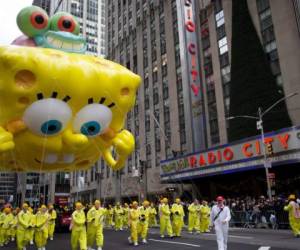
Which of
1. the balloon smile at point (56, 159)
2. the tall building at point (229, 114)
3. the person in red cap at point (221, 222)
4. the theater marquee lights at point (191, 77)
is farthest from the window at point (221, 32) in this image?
the balloon smile at point (56, 159)

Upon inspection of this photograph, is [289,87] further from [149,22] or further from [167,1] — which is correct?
[149,22]

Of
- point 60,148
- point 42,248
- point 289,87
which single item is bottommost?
point 42,248

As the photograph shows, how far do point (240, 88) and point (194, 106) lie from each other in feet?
22.6

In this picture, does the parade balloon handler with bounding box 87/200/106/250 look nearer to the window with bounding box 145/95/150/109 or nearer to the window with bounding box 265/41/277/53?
the window with bounding box 265/41/277/53

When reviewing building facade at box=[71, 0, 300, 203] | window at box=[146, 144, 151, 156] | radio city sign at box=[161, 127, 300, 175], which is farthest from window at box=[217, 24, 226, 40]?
window at box=[146, 144, 151, 156]

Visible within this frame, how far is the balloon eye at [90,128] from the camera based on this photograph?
951cm

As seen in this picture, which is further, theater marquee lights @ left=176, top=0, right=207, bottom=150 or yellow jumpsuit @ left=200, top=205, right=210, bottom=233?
theater marquee lights @ left=176, top=0, right=207, bottom=150

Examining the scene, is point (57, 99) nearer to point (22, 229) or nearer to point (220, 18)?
point (22, 229)

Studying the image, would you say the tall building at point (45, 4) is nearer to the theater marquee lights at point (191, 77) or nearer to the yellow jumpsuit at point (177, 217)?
the theater marquee lights at point (191, 77)

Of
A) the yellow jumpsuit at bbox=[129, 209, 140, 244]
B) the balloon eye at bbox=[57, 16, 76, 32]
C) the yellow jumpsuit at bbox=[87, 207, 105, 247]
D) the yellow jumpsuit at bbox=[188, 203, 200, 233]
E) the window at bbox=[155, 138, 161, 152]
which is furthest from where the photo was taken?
the window at bbox=[155, 138, 161, 152]

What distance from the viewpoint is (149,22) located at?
54.2 m

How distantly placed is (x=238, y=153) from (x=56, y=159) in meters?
20.8

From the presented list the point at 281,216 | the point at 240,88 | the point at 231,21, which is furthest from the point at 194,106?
the point at 281,216

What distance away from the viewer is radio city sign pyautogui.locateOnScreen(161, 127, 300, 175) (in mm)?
A: 24844
